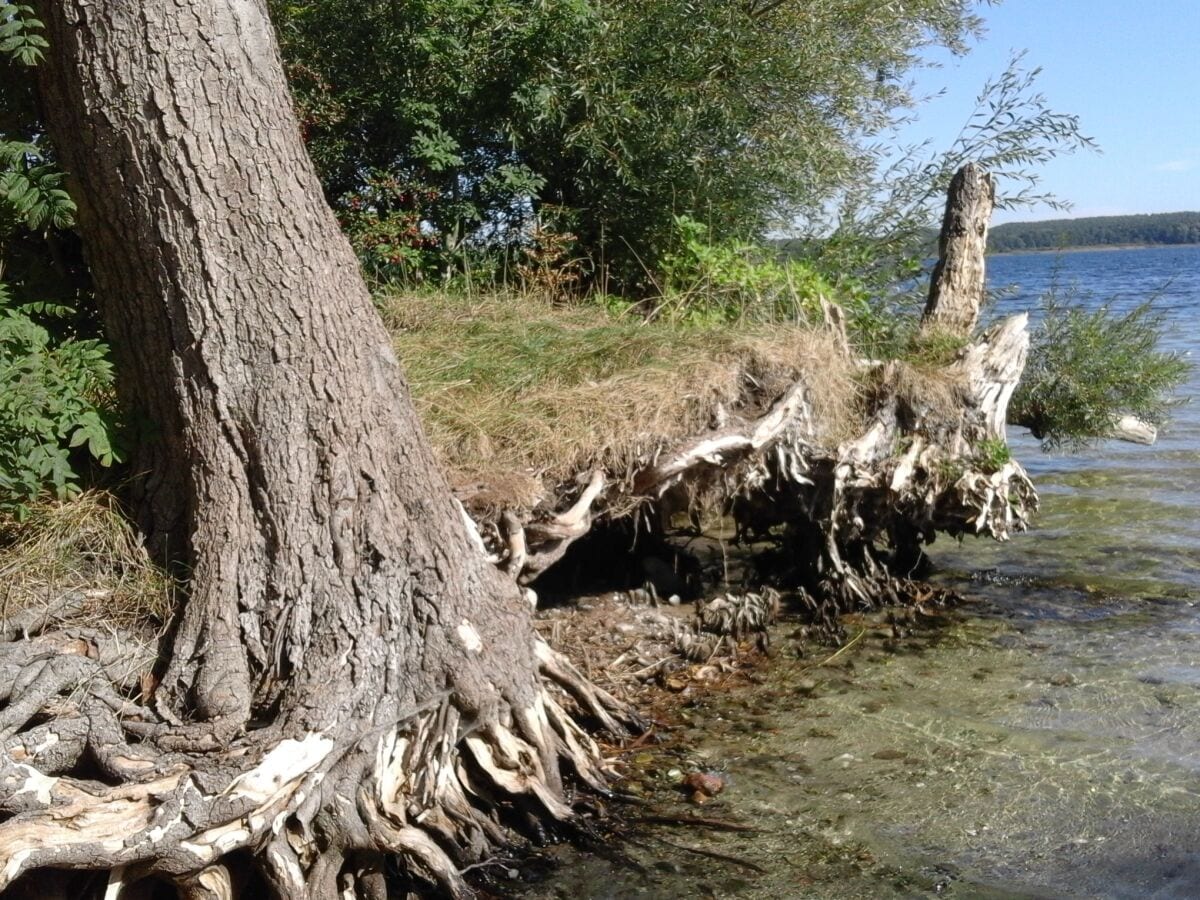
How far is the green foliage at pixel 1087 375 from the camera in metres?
10.4

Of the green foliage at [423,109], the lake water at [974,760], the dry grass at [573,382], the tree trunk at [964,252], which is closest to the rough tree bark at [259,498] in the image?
the lake water at [974,760]

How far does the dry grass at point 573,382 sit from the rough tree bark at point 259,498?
5.22 feet

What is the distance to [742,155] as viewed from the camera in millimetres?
10484

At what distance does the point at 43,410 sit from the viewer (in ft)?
16.6

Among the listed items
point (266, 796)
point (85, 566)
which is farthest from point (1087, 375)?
point (85, 566)

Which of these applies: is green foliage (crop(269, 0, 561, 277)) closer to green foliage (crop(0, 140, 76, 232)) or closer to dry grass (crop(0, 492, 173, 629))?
green foliage (crop(0, 140, 76, 232))

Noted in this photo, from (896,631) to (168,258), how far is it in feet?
18.5

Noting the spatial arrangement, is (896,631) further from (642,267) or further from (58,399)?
(58,399)

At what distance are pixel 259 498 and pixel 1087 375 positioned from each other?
25.9 feet

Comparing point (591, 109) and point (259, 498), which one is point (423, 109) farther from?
point (259, 498)

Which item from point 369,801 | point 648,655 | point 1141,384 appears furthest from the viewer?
point 1141,384

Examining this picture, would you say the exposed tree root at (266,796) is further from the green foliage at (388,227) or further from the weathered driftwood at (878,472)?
the green foliage at (388,227)

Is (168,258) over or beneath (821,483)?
over

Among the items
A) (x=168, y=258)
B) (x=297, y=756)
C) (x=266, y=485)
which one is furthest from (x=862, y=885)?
(x=168, y=258)
